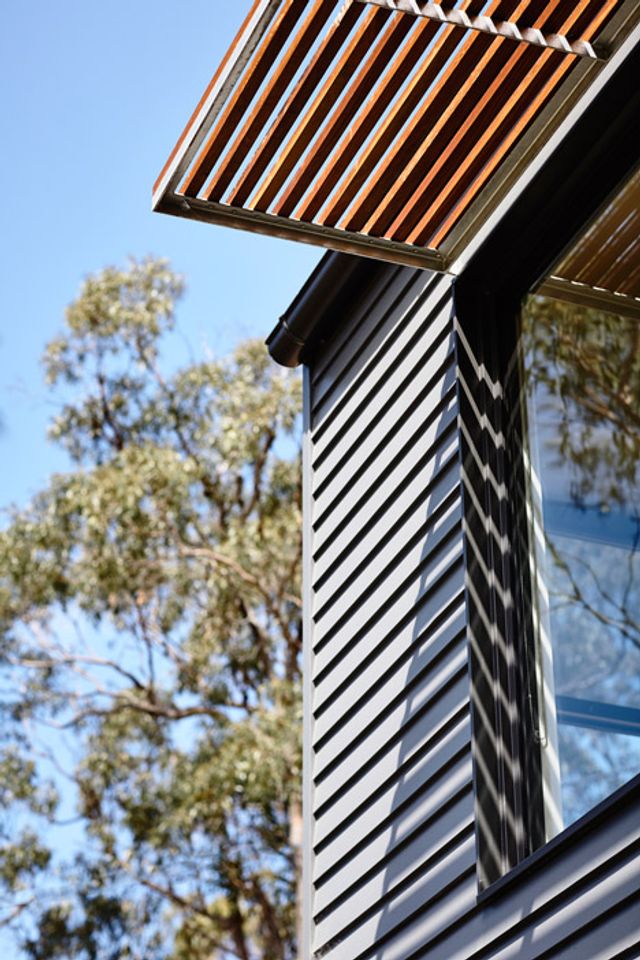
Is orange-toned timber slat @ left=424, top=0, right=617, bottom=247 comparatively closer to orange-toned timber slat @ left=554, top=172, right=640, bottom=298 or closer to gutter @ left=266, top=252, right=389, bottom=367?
orange-toned timber slat @ left=554, top=172, right=640, bottom=298

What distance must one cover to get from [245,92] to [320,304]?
1.65 meters

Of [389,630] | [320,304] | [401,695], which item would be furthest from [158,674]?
[401,695]

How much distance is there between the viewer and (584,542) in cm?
303

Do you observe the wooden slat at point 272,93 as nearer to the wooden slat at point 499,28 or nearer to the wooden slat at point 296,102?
the wooden slat at point 296,102

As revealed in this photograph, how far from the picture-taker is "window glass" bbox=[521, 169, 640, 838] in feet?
9.18

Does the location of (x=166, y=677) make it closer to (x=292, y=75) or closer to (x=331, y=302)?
(x=331, y=302)

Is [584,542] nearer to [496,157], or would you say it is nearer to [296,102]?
[496,157]

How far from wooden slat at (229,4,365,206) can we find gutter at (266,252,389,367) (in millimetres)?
1083

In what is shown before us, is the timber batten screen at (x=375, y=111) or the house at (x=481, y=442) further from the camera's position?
the timber batten screen at (x=375, y=111)

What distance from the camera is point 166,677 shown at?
588 inches

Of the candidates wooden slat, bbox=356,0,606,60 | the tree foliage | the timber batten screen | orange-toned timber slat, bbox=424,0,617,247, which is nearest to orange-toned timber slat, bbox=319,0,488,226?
the timber batten screen

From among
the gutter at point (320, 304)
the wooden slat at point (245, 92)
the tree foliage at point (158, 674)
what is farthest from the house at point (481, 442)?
the tree foliage at point (158, 674)

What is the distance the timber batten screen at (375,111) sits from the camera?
2973 mm

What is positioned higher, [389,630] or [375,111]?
[375,111]
